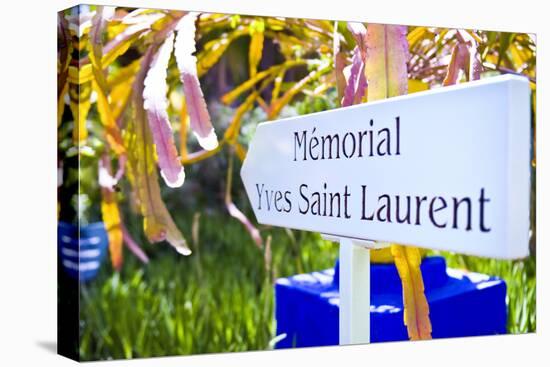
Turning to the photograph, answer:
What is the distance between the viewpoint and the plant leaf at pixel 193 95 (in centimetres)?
201

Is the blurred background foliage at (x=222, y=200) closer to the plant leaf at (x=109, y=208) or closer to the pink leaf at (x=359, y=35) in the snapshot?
the plant leaf at (x=109, y=208)

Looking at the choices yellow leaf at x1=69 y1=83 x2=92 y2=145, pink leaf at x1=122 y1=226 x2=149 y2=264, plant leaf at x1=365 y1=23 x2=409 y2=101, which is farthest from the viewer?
pink leaf at x1=122 y1=226 x2=149 y2=264

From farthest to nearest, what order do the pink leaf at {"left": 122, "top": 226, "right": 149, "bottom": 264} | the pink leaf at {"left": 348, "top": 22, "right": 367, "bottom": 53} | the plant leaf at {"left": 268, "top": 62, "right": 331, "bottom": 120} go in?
the pink leaf at {"left": 122, "top": 226, "right": 149, "bottom": 264} < the plant leaf at {"left": 268, "top": 62, "right": 331, "bottom": 120} < the pink leaf at {"left": 348, "top": 22, "right": 367, "bottom": 53}

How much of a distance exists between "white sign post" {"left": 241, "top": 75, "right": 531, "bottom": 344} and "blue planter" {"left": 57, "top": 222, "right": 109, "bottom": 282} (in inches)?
23.2

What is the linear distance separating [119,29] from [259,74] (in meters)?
0.49

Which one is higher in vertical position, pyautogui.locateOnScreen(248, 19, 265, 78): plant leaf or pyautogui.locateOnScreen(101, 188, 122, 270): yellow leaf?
pyautogui.locateOnScreen(248, 19, 265, 78): plant leaf

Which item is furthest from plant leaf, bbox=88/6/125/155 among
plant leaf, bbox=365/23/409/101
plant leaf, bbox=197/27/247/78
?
plant leaf, bbox=365/23/409/101

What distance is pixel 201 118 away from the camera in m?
2.02

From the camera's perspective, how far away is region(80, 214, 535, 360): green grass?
2.73m

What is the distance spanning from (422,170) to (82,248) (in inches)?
59.1

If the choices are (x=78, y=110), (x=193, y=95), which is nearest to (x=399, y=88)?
(x=193, y=95)

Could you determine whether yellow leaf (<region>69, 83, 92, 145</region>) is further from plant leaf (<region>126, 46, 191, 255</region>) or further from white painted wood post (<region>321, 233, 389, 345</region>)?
white painted wood post (<region>321, 233, 389, 345</region>)

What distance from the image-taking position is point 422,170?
1.38 m

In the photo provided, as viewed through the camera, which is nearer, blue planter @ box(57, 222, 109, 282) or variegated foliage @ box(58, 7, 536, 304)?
variegated foliage @ box(58, 7, 536, 304)
